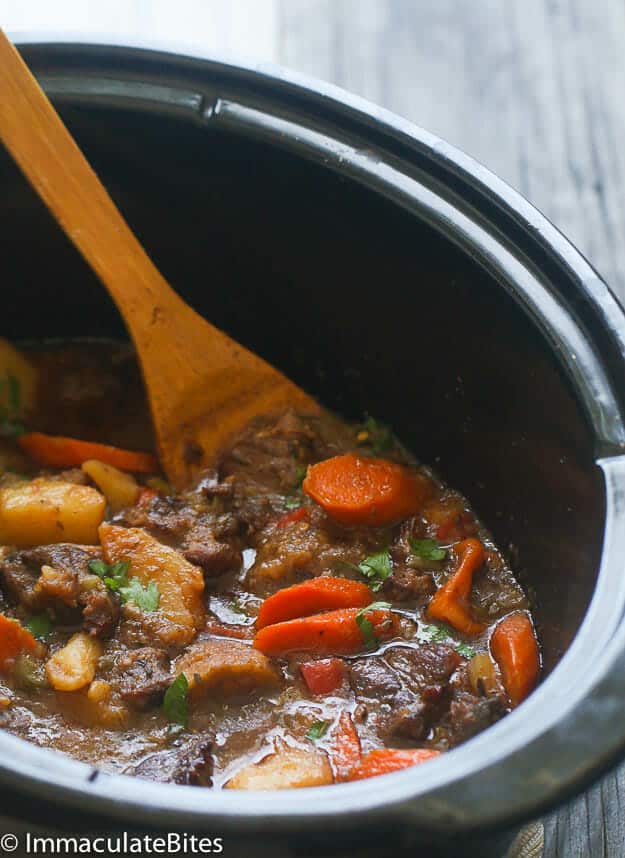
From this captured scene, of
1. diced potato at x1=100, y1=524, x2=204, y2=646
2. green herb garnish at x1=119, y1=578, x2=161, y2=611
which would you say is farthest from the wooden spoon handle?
green herb garnish at x1=119, y1=578, x2=161, y2=611

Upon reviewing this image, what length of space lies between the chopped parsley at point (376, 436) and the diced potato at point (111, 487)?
0.67 m

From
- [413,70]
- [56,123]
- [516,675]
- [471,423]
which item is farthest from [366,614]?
[413,70]

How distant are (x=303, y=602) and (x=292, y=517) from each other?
1.00ft

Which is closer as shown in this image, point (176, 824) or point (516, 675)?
point (176, 824)

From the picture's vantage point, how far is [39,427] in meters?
3.35

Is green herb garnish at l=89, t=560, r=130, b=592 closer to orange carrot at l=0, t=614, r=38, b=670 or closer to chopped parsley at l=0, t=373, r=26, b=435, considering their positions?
orange carrot at l=0, t=614, r=38, b=670

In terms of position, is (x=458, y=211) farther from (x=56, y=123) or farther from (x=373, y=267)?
(x=56, y=123)

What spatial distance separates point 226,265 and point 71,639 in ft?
3.98

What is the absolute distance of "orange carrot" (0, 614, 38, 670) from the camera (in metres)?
2.59

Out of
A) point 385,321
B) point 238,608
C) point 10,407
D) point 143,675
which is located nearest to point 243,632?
point 238,608

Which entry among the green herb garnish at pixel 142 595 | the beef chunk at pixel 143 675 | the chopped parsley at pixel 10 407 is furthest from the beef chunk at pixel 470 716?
the chopped parsley at pixel 10 407

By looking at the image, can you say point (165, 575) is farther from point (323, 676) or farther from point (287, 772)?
point (287, 772)

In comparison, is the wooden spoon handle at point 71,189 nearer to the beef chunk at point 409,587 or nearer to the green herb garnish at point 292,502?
the green herb garnish at point 292,502

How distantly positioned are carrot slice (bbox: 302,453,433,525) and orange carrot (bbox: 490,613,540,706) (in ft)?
1.44
